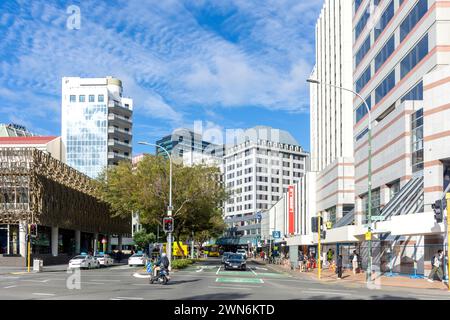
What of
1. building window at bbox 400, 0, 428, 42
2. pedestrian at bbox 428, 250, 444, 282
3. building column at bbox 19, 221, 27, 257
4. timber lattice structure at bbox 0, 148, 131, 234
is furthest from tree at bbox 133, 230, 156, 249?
pedestrian at bbox 428, 250, 444, 282

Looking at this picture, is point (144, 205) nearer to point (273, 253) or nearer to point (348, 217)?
point (348, 217)

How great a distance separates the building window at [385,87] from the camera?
4890 cm

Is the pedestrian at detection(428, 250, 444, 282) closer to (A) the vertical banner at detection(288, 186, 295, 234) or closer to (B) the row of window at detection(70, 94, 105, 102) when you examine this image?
(A) the vertical banner at detection(288, 186, 295, 234)

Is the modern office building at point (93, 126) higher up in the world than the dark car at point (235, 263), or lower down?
higher up

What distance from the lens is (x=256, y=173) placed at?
17075 cm

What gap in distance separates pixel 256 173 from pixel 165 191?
116m

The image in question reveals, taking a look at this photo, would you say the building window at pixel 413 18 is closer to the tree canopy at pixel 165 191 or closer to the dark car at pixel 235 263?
the dark car at pixel 235 263

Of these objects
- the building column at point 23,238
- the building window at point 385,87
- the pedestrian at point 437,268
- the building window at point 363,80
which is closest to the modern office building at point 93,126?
the building column at point 23,238

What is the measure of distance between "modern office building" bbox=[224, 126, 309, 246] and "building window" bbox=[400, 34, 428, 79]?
11780 cm

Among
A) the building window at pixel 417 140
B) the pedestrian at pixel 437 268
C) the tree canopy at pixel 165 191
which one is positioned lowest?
the pedestrian at pixel 437 268

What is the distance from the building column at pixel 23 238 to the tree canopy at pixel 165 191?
31.9 ft

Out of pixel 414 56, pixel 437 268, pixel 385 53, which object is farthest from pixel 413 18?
pixel 437 268

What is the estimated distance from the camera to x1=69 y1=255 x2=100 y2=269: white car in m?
50.2

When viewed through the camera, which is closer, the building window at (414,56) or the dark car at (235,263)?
the building window at (414,56)
